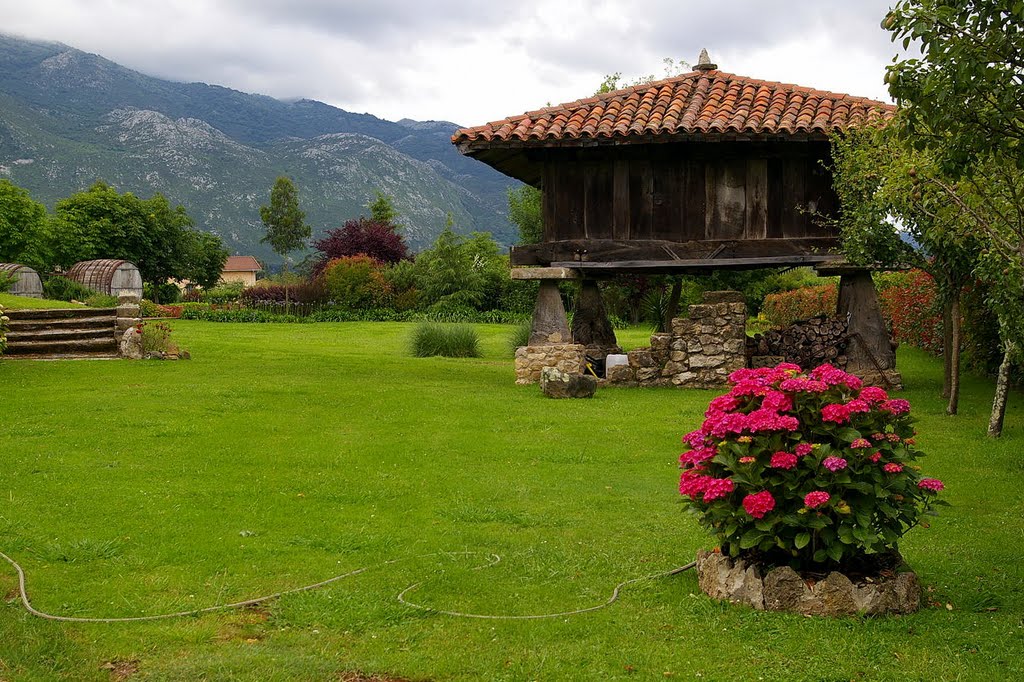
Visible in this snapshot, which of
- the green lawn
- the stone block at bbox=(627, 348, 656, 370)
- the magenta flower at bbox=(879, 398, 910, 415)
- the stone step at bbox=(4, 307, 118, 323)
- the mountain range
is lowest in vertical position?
the green lawn

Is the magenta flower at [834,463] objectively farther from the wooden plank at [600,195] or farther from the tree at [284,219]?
the tree at [284,219]

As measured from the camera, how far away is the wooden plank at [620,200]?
58.9ft

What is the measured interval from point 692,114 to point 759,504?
1262 cm

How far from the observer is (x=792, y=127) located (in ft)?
53.9

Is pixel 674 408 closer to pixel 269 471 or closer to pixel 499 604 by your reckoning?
pixel 269 471

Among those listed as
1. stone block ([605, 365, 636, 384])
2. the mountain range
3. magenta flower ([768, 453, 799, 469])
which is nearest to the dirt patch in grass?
magenta flower ([768, 453, 799, 469])

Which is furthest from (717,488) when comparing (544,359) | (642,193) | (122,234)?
(122,234)

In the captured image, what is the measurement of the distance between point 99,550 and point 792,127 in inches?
518

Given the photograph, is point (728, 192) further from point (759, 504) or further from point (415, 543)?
point (759, 504)

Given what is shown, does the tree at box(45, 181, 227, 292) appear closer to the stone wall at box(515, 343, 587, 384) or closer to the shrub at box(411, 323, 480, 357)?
the shrub at box(411, 323, 480, 357)

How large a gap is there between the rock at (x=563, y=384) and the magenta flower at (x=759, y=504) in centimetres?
1048

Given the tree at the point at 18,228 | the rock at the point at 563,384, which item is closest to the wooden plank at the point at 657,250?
the rock at the point at 563,384

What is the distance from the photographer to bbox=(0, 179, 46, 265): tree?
48.8 meters

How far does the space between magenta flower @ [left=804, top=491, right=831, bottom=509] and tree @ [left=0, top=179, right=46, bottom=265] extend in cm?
5066
